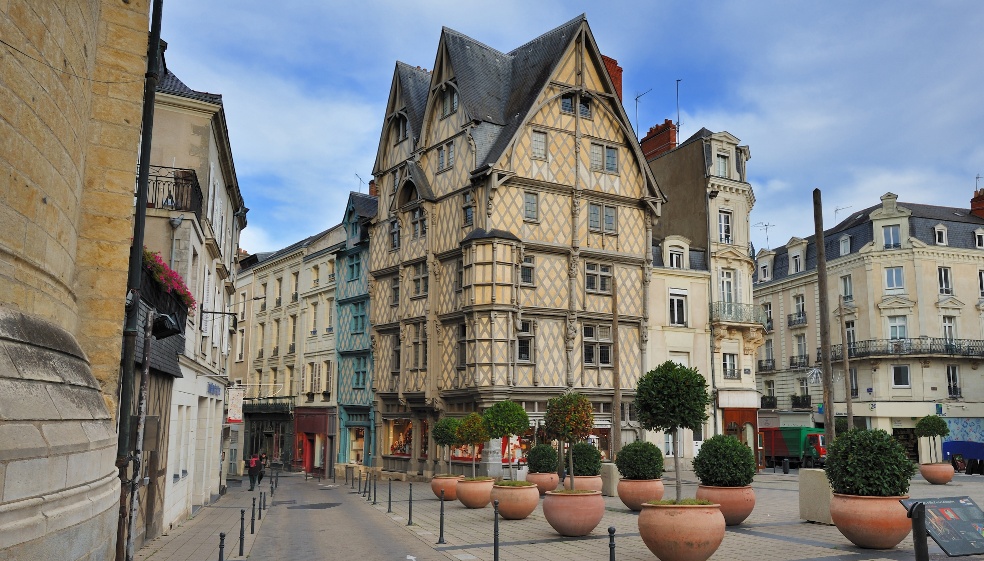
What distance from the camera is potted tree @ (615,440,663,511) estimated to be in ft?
62.7

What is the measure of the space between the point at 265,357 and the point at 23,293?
42010 millimetres

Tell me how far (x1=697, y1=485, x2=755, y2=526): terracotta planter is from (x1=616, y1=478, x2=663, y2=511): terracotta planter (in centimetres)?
320

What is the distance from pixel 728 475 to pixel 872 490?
3.25 meters

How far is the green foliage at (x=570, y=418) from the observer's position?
18047mm

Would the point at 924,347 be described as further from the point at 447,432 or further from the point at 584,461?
the point at 447,432

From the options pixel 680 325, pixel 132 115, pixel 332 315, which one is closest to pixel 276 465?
pixel 332 315

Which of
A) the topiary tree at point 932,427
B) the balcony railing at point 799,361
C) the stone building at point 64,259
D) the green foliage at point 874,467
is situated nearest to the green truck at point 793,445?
the topiary tree at point 932,427

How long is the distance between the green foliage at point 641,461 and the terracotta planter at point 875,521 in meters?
6.67

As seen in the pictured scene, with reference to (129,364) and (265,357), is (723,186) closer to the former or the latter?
(265,357)

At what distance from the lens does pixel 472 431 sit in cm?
2303

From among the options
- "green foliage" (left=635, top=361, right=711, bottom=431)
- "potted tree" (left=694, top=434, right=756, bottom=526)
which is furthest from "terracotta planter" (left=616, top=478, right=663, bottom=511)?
"green foliage" (left=635, top=361, right=711, bottom=431)

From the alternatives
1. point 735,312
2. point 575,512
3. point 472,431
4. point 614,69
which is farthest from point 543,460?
point 614,69

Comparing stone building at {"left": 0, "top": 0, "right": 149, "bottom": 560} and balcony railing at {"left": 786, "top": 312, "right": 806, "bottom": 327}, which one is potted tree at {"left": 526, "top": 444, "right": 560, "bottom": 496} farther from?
balcony railing at {"left": 786, "top": 312, "right": 806, "bottom": 327}

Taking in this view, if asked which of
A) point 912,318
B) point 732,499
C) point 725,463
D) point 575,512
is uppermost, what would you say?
point 912,318
